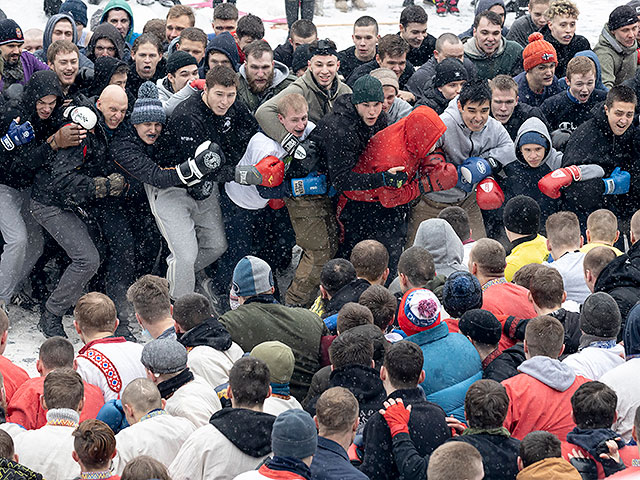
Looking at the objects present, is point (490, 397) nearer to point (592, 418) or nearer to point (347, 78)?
point (592, 418)

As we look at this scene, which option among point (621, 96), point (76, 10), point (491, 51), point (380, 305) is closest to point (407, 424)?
point (380, 305)

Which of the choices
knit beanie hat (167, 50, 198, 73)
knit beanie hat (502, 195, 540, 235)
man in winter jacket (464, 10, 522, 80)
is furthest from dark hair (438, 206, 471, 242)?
man in winter jacket (464, 10, 522, 80)

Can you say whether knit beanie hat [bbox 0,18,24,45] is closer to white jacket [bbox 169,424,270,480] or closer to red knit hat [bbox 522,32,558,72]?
red knit hat [bbox 522,32,558,72]

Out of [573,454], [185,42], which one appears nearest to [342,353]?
[573,454]

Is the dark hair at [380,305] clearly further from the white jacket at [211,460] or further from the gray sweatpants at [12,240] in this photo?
the gray sweatpants at [12,240]

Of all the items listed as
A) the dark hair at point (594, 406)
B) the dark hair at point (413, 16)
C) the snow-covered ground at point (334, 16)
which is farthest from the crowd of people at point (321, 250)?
the snow-covered ground at point (334, 16)

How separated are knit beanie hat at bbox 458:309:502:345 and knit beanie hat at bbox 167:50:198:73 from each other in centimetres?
397

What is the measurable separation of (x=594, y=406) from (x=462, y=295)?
142cm

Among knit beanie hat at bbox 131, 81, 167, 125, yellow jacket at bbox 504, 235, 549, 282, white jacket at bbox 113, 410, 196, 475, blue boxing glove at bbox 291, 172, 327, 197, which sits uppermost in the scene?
knit beanie hat at bbox 131, 81, 167, 125

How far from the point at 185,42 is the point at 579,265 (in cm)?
437

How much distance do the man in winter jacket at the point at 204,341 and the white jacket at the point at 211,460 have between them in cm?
95

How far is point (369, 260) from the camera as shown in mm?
6539

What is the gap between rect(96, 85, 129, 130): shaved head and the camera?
771 cm

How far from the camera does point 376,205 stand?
8.10m
